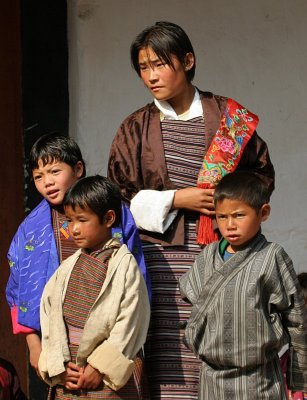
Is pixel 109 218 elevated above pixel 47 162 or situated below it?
below

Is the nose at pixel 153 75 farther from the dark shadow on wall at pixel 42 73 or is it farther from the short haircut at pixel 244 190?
the dark shadow on wall at pixel 42 73

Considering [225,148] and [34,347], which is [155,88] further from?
[34,347]

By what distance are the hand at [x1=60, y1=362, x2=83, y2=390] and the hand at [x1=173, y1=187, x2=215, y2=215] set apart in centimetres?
80

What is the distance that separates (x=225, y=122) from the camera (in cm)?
556

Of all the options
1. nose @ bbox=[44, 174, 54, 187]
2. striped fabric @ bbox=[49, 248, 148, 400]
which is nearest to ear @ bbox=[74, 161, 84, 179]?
nose @ bbox=[44, 174, 54, 187]

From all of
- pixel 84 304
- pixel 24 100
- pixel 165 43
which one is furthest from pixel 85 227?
pixel 24 100

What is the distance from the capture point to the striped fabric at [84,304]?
5117 millimetres

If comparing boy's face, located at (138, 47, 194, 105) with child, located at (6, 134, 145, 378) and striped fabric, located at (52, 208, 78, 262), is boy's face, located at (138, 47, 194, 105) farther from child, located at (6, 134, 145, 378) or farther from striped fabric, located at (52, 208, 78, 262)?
striped fabric, located at (52, 208, 78, 262)

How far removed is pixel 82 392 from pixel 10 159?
2.13 meters

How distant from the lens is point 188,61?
5609mm

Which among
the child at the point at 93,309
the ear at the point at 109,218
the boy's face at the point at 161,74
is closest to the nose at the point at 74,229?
the child at the point at 93,309

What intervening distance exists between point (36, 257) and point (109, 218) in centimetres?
40

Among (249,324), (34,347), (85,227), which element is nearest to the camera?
(249,324)

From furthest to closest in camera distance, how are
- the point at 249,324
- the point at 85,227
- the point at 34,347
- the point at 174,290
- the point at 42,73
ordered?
1. the point at 42,73
2. the point at 174,290
3. the point at 34,347
4. the point at 85,227
5. the point at 249,324
